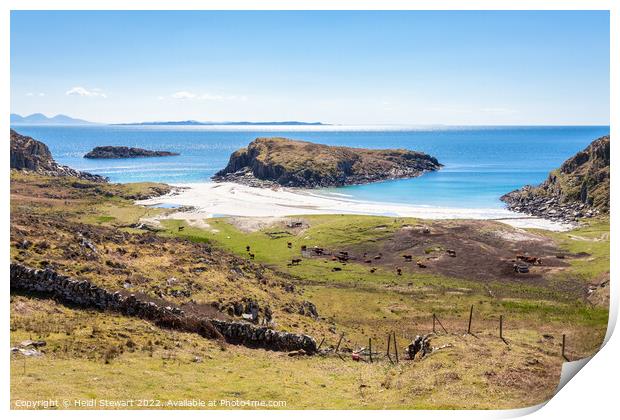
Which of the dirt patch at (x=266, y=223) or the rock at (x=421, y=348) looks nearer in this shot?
the rock at (x=421, y=348)

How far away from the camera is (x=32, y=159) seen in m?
160

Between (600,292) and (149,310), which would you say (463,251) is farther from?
(149,310)

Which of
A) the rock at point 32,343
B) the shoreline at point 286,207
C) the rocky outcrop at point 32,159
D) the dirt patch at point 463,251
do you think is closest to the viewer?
the rock at point 32,343

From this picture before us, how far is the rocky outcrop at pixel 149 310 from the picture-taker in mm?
32688

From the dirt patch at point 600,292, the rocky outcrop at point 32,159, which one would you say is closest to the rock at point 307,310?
the dirt patch at point 600,292

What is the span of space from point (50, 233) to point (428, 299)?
138 feet

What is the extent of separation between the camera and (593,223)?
96688mm

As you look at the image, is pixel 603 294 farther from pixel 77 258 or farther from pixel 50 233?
pixel 50 233

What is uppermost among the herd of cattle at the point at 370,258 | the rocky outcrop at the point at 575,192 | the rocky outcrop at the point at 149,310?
the rocky outcrop at the point at 575,192

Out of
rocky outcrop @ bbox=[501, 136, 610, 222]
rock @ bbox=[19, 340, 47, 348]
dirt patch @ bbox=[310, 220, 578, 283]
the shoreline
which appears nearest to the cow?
dirt patch @ bbox=[310, 220, 578, 283]

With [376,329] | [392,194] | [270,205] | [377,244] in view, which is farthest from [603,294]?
[392,194]

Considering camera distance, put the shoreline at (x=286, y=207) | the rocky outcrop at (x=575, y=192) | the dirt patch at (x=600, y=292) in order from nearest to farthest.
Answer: the dirt patch at (x=600, y=292)
the rocky outcrop at (x=575, y=192)
the shoreline at (x=286, y=207)

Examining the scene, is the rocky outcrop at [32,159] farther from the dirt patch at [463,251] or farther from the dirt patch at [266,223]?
the dirt patch at [463,251]

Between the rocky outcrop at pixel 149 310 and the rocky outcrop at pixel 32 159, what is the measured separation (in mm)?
142508
